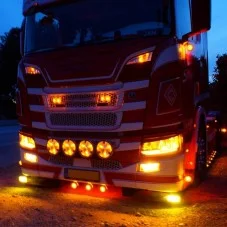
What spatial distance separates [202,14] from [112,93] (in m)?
1.74

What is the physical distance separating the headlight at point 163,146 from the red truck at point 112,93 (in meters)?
0.01

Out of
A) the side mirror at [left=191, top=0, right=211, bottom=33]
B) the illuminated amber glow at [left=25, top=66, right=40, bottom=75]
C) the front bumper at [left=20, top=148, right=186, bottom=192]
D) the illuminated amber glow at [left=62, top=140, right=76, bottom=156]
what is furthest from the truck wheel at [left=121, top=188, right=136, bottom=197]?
the side mirror at [left=191, top=0, right=211, bottom=33]

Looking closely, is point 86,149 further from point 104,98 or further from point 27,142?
point 27,142

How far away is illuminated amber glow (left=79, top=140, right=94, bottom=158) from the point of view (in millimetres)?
6047

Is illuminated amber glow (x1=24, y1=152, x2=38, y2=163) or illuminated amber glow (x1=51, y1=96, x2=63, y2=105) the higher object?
illuminated amber glow (x1=51, y1=96, x2=63, y2=105)

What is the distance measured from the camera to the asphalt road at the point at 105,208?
547cm

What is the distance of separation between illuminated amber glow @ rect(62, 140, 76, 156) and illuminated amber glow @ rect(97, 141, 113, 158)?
1.31 feet

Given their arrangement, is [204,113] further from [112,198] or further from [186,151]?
[112,198]

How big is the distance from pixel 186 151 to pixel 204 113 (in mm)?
1486

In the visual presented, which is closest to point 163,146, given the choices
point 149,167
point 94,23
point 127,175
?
point 149,167

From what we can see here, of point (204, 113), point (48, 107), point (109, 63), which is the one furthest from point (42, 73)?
point (204, 113)

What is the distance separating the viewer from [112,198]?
6.68 m

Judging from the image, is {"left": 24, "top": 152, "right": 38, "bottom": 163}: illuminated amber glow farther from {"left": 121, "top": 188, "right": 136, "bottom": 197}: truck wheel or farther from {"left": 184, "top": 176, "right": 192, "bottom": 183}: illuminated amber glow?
{"left": 184, "top": 176, "right": 192, "bottom": 183}: illuminated amber glow

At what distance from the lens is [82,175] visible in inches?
243
